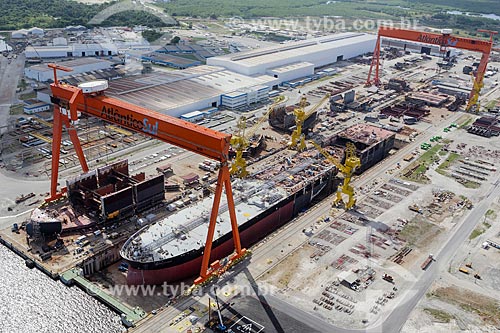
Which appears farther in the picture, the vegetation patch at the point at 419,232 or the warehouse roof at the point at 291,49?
the warehouse roof at the point at 291,49

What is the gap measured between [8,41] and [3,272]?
146 m

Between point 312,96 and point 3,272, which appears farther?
point 312,96

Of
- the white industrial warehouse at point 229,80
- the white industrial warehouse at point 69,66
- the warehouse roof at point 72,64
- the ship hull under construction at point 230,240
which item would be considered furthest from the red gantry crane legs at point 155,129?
the warehouse roof at point 72,64

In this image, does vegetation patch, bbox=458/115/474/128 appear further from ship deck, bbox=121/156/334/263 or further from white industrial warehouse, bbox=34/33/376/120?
ship deck, bbox=121/156/334/263

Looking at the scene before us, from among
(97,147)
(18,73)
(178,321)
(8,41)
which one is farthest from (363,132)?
(8,41)

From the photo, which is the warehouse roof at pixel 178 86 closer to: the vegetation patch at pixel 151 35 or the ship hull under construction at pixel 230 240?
the ship hull under construction at pixel 230 240

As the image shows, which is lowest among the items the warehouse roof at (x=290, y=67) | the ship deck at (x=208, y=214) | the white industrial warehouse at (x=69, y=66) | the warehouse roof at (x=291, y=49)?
the ship deck at (x=208, y=214)

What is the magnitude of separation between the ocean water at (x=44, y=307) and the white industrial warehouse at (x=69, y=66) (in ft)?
272

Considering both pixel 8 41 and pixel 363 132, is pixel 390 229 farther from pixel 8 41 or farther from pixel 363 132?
pixel 8 41

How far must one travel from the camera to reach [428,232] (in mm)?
64938

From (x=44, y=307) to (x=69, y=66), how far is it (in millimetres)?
97151

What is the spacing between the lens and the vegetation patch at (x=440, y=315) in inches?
1909

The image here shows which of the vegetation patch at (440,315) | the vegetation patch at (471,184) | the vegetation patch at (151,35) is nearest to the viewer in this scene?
the vegetation patch at (440,315)

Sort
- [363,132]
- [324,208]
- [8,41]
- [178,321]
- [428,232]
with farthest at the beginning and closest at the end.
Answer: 1. [8,41]
2. [363,132]
3. [324,208]
4. [428,232]
5. [178,321]
